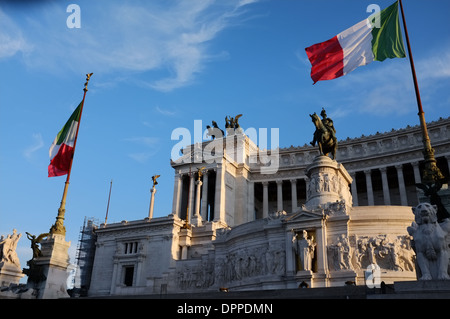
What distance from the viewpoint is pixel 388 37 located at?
904 inches

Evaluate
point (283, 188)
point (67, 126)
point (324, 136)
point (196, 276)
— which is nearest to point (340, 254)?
point (324, 136)

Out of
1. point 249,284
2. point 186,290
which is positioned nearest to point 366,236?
point 249,284

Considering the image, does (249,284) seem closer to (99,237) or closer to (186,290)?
(186,290)

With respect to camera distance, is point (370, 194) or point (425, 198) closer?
point (425, 198)

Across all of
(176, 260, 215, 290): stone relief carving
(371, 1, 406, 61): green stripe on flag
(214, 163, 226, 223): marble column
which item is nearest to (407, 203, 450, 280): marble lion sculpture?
(371, 1, 406, 61): green stripe on flag

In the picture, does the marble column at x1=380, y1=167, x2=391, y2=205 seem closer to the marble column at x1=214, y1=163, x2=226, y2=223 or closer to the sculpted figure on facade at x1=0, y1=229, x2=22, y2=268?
the marble column at x1=214, y1=163, x2=226, y2=223

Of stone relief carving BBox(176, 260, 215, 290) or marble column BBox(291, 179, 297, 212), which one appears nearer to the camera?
stone relief carving BBox(176, 260, 215, 290)

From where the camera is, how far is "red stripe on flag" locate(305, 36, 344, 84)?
25297 millimetres

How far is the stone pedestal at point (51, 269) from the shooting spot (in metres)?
22.6

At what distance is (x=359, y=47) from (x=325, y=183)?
1388cm

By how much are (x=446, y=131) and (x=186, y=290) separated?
40.7 m

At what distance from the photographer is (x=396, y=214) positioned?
98.5 ft

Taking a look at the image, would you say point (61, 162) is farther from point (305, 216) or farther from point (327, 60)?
point (327, 60)

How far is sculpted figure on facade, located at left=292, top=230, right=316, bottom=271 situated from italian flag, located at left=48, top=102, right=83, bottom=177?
16111mm
